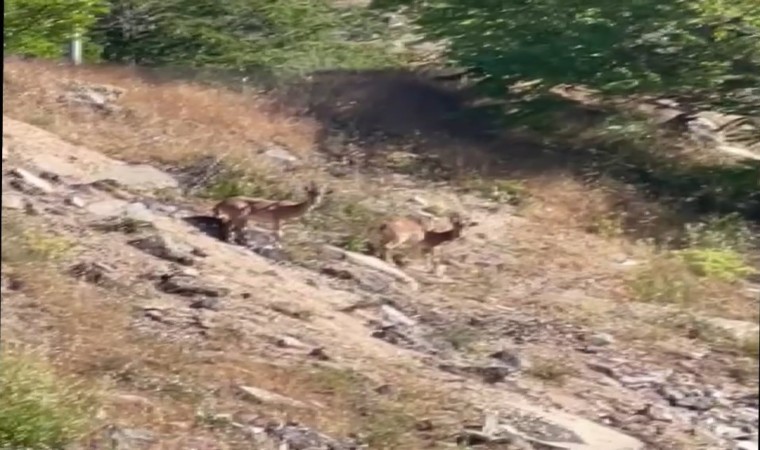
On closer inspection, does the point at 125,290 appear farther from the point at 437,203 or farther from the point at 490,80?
the point at 490,80

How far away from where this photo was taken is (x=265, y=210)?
1878 mm

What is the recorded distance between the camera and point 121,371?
5.84 ft

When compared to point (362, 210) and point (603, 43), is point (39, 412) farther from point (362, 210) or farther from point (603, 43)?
point (603, 43)

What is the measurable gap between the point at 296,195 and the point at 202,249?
16 centimetres

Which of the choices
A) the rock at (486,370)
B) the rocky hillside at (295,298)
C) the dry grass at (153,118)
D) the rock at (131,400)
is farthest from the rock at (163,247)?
the rock at (486,370)

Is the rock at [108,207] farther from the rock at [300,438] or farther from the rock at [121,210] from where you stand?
the rock at [300,438]

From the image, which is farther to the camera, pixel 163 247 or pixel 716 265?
pixel 163 247

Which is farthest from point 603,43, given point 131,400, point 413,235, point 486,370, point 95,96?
point 131,400

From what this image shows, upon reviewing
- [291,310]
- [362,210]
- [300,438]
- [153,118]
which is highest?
[153,118]

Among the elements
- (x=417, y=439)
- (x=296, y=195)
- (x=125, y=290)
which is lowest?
(x=417, y=439)

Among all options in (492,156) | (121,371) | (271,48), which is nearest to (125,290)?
(121,371)

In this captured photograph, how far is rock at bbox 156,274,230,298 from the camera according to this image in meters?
1.89

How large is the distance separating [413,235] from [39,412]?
54 cm

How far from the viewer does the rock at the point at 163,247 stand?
1.86 meters
